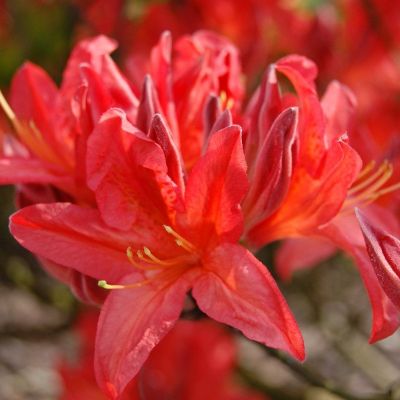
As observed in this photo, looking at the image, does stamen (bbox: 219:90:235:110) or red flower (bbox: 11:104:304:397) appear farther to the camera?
stamen (bbox: 219:90:235:110)

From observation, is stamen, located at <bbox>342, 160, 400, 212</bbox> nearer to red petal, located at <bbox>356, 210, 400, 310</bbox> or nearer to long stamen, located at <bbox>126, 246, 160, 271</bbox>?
red petal, located at <bbox>356, 210, 400, 310</bbox>

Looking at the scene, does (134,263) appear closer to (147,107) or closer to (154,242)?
(154,242)

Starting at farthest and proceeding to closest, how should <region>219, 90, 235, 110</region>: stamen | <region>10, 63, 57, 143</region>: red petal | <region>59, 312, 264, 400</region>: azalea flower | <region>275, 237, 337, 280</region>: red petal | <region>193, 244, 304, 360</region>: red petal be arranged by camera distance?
<region>59, 312, 264, 400</region>: azalea flower, <region>275, 237, 337, 280</region>: red petal, <region>10, 63, 57, 143</region>: red petal, <region>219, 90, 235, 110</region>: stamen, <region>193, 244, 304, 360</region>: red petal

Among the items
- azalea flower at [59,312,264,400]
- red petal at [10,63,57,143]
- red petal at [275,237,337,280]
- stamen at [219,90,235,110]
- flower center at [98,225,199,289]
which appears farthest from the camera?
azalea flower at [59,312,264,400]

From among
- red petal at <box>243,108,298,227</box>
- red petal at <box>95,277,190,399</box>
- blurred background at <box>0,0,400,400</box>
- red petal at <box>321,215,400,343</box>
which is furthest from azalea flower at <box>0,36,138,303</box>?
blurred background at <box>0,0,400,400</box>

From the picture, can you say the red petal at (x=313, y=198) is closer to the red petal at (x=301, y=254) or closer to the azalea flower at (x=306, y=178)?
the azalea flower at (x=306, y=178)

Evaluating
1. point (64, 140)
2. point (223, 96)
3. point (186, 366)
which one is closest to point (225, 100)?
point (223, 96)

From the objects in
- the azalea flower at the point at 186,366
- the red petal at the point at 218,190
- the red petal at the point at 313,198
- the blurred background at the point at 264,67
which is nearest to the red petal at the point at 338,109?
the red petal at the point at 313,198

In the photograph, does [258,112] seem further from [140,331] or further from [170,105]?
[140,331]

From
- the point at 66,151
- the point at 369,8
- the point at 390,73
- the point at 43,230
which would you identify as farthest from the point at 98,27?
the point at 43,230
